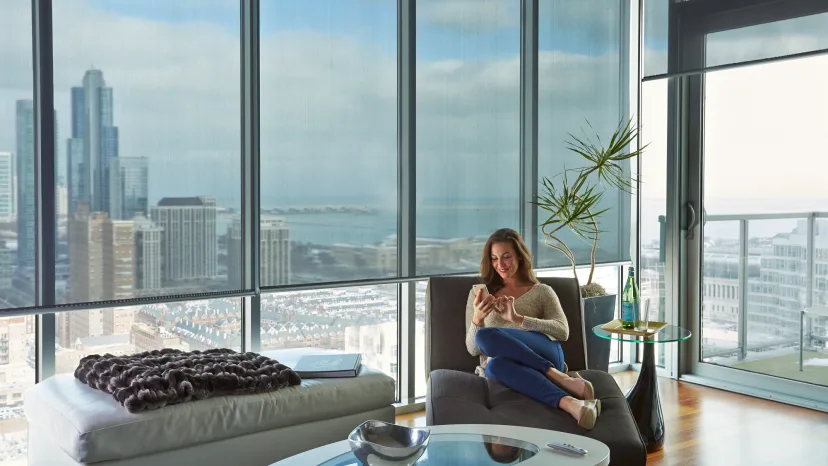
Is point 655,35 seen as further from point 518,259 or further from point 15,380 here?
point 15,380

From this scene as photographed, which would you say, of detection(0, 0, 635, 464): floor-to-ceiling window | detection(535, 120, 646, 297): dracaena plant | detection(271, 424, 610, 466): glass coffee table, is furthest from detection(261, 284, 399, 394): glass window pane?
detection(271, 424, 610, 466): glass coffee table

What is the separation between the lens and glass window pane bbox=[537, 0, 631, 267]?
5.10m

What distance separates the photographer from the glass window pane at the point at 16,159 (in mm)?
3303

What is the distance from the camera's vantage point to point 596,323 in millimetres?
4863

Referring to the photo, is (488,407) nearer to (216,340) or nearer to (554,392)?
(554,392)

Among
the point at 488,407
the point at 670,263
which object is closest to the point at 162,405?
the point at 488,407

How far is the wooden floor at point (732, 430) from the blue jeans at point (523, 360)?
0.75 meters

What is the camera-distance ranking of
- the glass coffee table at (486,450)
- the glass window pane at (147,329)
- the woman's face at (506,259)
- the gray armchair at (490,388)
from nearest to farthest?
1. the glass coffee table at (486,450)
2. the gray armchair at (490,388)
3. the glass window pane at (147,329)
4. the woman's face at (506,259)

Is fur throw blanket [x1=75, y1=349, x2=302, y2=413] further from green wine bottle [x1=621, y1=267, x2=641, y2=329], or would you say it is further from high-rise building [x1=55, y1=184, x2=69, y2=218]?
green wine bottle [x1=621, y1=267, x2=641, y2=329]

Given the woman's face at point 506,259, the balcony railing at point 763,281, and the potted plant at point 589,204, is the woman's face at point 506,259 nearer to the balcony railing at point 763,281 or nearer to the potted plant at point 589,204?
the potted plant at point 589,204

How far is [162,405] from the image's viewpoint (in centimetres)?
290

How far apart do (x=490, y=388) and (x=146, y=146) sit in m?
1.88

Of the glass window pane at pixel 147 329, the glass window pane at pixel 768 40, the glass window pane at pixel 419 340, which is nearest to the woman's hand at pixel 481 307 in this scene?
the glass window pane at pixel 419 340

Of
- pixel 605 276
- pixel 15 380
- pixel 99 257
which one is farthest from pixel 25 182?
pixel 605 276
